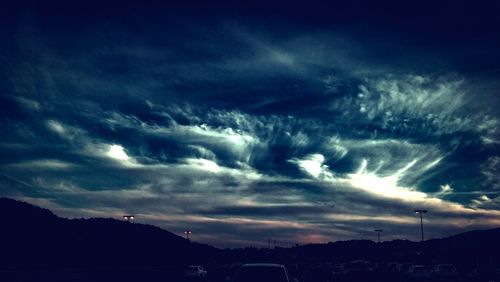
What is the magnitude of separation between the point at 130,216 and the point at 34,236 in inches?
2030

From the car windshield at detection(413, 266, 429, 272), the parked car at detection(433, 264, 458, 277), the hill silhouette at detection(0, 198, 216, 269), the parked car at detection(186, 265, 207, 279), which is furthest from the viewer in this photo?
the hill silhouette at detection(0, 198, 216, 269)

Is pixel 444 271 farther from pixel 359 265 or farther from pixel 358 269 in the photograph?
pixel 358 269

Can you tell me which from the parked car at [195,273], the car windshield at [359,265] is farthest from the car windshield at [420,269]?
the parked car at [195,273]

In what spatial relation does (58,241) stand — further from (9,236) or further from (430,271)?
(430,271)

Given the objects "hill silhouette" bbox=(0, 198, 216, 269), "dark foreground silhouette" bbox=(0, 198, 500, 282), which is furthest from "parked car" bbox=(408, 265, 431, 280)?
"hill silhouette" bbox=(0, 198, 216, 269)

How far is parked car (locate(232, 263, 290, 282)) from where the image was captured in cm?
1118

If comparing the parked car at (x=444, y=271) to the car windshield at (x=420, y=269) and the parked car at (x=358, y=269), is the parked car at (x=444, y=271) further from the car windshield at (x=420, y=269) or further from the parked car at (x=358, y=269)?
the parked car at (x=358, y=269)

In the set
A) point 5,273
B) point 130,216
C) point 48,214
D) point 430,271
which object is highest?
point 48,214

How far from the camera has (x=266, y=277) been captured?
1120 centimetres

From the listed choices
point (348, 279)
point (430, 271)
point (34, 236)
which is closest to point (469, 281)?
point (430, 271)

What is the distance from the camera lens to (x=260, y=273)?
1127 centimetres

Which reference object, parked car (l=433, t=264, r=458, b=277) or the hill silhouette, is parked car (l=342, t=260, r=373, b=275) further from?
the hill silhouette

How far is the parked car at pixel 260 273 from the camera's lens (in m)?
11.2

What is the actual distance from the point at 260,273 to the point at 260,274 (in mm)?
29
